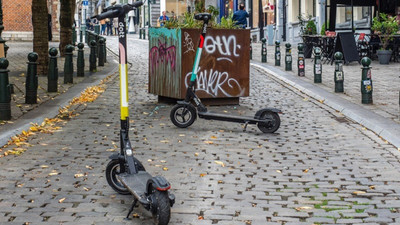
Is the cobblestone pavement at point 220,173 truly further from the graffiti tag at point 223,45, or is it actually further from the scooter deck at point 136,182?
the graffiti tag at point 223,45

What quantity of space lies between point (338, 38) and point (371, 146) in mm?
14040

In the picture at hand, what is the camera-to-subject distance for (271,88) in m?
15.6

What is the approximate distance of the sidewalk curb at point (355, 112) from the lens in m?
9.05

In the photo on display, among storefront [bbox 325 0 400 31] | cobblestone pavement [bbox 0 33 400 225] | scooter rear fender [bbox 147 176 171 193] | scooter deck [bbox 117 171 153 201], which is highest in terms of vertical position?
storefront [bbox 325 0 400 31]

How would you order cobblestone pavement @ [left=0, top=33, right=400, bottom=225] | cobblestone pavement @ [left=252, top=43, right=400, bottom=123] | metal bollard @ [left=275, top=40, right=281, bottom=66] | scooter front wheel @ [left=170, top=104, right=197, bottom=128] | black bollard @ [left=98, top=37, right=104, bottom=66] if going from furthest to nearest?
black bollard @ [left=98, top=37, right=104, bottom=66] → metal bollard @ [left=275, top=40, right=281, bottom=66] → cobblestone pavement @ [left=252, top=43, right=400, bottom=123] → scooter front wheel @ [left=170, top=104, right=197, bottom=128] → cobblestone pavement @ [left=0, top=33, right=400, bottom=225]

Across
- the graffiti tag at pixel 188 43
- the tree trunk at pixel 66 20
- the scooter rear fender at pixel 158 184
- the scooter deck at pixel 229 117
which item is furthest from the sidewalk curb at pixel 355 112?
the tree trunk at pixel 66 20

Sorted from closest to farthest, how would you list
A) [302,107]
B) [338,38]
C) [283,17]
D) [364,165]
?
→ [364,165]
[302,107]
[338,38]
[283,17]

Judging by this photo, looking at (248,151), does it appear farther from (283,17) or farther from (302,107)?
(283,17)

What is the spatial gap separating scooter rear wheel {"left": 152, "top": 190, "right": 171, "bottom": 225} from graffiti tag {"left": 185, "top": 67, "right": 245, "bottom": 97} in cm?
679

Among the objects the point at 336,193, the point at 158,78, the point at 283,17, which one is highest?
the point at 283,17

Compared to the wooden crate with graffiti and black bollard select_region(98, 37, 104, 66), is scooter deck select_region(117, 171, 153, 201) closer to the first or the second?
the wooden crate with graffiti

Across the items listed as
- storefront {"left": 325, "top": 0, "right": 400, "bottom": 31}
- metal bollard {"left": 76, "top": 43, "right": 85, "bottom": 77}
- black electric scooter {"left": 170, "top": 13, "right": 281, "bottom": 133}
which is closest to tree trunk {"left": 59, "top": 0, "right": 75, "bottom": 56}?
metal bollard {"left": 76, "top": 43, "right": 85, "bottom": 77}

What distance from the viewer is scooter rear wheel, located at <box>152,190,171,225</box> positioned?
4.95m

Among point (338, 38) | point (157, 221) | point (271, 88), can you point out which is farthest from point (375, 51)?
point (157, 221)
